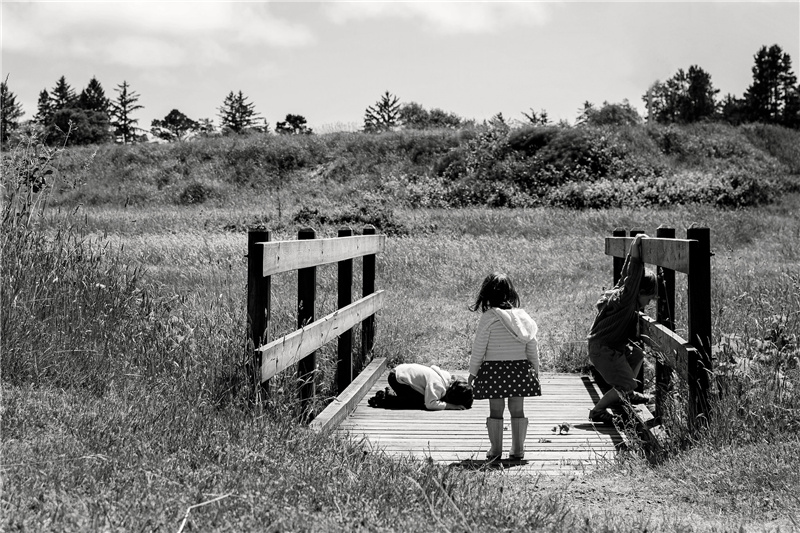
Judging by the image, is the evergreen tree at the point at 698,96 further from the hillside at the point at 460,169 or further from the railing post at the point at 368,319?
the railing post at the point at 368,319

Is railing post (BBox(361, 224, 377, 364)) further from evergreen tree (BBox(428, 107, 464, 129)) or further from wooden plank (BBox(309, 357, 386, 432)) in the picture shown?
evergreen tree (BBox(428, 107, 464, 129))

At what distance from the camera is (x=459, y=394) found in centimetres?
699

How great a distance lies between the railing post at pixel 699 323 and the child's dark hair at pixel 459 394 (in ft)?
8.63

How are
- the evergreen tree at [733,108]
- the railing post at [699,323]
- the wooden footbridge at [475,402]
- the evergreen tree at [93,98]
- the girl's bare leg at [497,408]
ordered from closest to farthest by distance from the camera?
the railing post at [699,323], the wooden footbridge at [475,402], the girl's bare leg at [497,408], the evergreen tree at [733,108], the evergreen tree at [93,98]

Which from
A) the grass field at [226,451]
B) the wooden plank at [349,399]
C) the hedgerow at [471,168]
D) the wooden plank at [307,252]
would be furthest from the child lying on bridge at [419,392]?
the hedgerow at [471,168]

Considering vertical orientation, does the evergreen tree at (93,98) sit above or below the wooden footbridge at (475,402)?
above

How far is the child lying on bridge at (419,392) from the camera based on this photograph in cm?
683

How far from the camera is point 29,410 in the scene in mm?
3590

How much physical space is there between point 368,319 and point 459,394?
1.80m

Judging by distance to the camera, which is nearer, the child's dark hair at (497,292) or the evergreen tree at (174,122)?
the child's dark hair at (497,292)

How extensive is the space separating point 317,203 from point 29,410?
90.4ft

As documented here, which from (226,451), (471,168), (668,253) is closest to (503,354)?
(668,253)

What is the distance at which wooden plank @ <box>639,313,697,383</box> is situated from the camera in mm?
4559

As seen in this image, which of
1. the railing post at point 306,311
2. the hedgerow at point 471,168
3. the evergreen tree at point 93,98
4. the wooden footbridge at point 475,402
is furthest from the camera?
the evergreen tree at point 93,98
